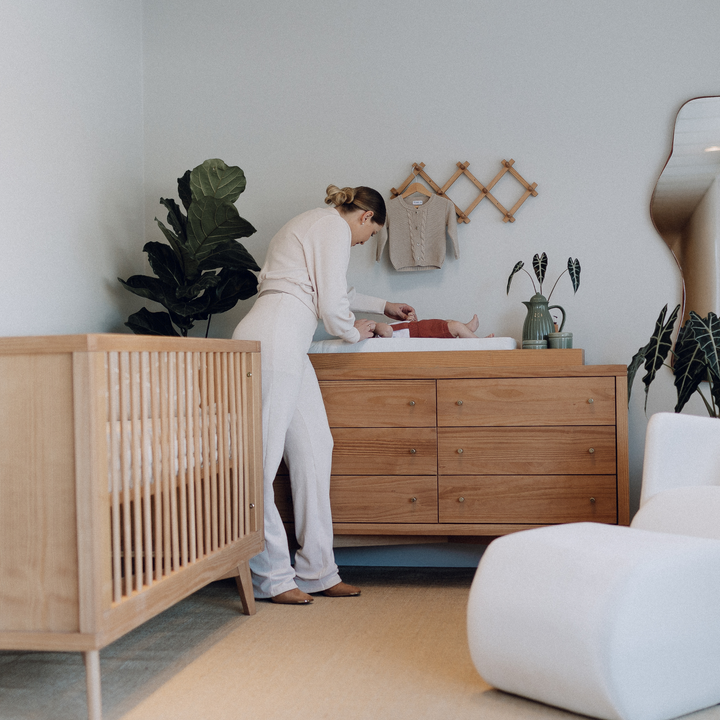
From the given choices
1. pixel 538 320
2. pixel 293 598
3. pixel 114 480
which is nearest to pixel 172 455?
pixel 114 480

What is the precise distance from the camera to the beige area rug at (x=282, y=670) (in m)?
1.58

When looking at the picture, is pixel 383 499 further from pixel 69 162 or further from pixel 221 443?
pixel 69 162

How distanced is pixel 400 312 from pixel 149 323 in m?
0.93

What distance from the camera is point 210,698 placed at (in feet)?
5.41

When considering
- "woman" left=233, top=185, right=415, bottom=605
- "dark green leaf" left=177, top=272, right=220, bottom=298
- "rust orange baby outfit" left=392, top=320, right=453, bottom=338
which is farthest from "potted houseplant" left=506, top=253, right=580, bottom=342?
"dark green leaf" left=177, top=272, right=220, bottom=298

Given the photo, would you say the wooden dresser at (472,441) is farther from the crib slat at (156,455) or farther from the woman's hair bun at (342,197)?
the crib slat at (156,455)

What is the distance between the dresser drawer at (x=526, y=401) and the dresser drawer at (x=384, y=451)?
0.10 metres

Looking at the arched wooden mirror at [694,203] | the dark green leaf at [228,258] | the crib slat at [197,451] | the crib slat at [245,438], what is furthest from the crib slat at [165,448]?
the arched wooden mirror at [694,203]

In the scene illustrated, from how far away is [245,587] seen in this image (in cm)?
225

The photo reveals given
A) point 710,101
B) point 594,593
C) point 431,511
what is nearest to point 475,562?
point 431,511

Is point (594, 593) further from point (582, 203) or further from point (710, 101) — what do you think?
point (710, 101)

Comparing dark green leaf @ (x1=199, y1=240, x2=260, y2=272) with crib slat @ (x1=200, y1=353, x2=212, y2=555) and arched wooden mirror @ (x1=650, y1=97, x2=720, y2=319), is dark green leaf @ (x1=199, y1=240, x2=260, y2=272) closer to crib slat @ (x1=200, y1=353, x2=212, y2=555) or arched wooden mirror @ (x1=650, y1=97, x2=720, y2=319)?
crib slat @ (x1=200, y1=353, x2=212, y2=555)

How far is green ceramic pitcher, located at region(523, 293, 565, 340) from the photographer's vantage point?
8.73ft

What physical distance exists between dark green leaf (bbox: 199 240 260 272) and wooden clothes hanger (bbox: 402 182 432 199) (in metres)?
0.70
